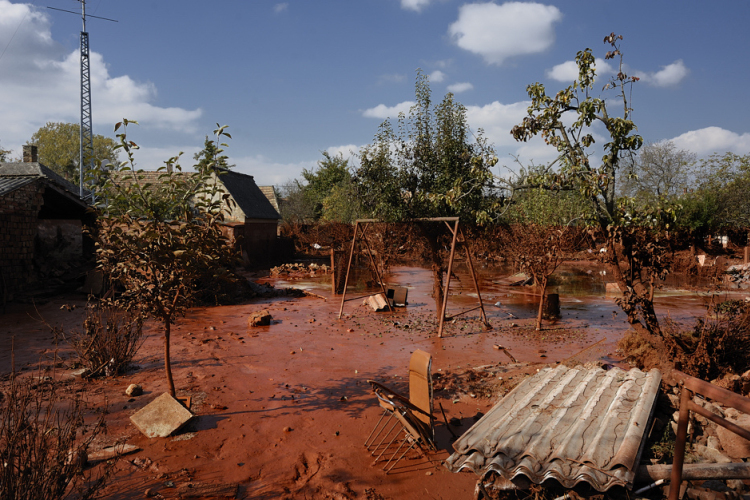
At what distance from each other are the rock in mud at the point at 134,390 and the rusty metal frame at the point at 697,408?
7.00m

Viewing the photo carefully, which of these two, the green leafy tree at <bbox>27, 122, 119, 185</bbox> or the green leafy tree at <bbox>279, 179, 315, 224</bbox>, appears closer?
the green leafy tree at <bbox>279, 179, 315, 224</bbox>

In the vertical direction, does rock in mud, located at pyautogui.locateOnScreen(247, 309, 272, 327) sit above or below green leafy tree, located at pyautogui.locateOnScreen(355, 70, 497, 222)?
below

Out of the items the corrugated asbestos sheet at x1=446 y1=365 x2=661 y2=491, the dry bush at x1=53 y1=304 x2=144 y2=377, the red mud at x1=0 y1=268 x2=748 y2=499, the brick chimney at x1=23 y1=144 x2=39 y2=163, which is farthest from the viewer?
the brick chimney at x1=23 y1=144 x2=39 y2=163

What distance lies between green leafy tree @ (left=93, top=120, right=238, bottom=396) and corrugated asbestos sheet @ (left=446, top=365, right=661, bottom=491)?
3697 millimetres

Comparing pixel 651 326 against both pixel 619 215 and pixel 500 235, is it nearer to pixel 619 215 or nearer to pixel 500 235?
pixel 619 215

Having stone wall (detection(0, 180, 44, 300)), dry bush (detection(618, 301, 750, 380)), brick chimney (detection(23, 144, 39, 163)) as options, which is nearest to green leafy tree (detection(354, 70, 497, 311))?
dry bush (detection(618, 301, 750, 380))

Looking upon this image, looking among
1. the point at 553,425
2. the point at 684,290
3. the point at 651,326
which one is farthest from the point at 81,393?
the point at 684,290

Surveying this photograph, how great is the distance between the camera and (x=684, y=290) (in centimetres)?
1856

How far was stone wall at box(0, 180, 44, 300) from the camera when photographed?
13602mm

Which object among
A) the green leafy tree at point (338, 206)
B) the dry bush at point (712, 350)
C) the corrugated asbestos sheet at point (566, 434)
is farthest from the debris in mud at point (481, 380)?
the green leafy tree at point (338, 206)

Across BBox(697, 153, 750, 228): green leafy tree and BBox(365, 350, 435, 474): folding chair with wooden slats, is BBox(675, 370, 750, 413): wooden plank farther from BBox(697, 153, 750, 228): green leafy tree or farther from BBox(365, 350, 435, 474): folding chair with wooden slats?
BBox(697, 153, 750, 228): green leafy tree

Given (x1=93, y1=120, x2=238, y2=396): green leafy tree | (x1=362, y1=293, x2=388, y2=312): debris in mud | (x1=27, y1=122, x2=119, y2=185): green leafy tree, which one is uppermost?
(x1=27, y1=122, x2=119, y2=185): green leafy tree

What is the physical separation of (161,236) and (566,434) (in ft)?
16.5

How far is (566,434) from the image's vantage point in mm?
4262
